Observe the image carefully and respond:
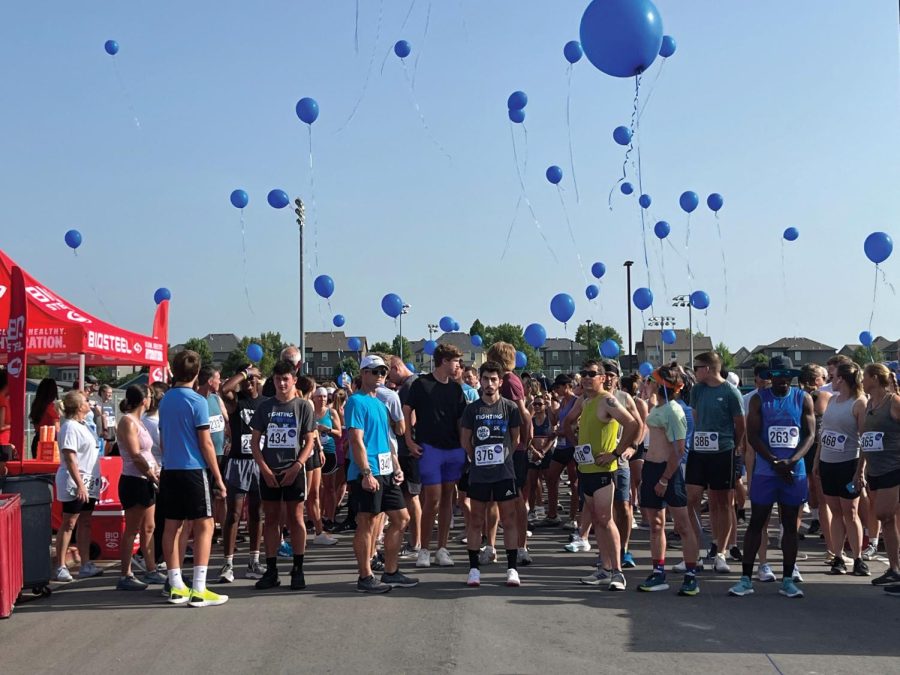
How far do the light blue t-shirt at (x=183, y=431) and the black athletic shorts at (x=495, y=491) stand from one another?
242cm

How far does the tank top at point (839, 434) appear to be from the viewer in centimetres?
820

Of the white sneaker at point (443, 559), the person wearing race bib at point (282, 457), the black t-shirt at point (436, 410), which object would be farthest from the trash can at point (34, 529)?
the white sneaker at point (443, 559)

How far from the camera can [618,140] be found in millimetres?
17250

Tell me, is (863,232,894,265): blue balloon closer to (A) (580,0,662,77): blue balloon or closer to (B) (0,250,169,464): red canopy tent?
(A) (580,0,662,77): blue balloon

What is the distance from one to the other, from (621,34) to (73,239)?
13757 millimetres

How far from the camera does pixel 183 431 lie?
23.0 ft

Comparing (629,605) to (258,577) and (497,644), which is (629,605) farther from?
(258,577)

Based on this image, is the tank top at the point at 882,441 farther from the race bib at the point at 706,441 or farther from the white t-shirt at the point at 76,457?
the white t-shirt at the point at 76,457

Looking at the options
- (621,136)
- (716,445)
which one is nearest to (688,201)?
(621,136)

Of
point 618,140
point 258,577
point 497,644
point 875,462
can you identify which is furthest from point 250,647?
point 618,140

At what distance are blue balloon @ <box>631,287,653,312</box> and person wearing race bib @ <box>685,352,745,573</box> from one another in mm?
16868

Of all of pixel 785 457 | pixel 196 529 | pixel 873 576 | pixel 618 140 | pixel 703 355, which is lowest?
pixel 873 576

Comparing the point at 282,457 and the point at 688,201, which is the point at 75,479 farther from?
the point at 688,201

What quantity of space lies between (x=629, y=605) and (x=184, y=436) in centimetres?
385
